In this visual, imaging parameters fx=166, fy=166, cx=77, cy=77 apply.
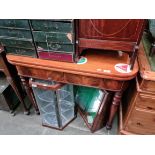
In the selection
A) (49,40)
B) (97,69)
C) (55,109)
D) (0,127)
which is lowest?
(0,127)

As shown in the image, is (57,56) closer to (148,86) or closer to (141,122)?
(148,86)

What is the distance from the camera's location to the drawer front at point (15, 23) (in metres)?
0.89

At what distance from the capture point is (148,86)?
0.93 metres

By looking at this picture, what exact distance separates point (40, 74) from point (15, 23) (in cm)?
35

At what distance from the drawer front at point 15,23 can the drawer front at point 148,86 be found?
71cm

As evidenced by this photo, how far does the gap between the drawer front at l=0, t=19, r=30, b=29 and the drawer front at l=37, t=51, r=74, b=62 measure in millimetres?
183

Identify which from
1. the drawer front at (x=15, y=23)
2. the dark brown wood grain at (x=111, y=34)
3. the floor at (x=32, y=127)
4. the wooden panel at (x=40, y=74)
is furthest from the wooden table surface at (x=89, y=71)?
the floor at (x=32, y=127)

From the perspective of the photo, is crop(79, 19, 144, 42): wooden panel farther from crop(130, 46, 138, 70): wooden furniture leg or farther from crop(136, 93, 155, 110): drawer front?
crop(136, 93, 155, 110): drawer front
